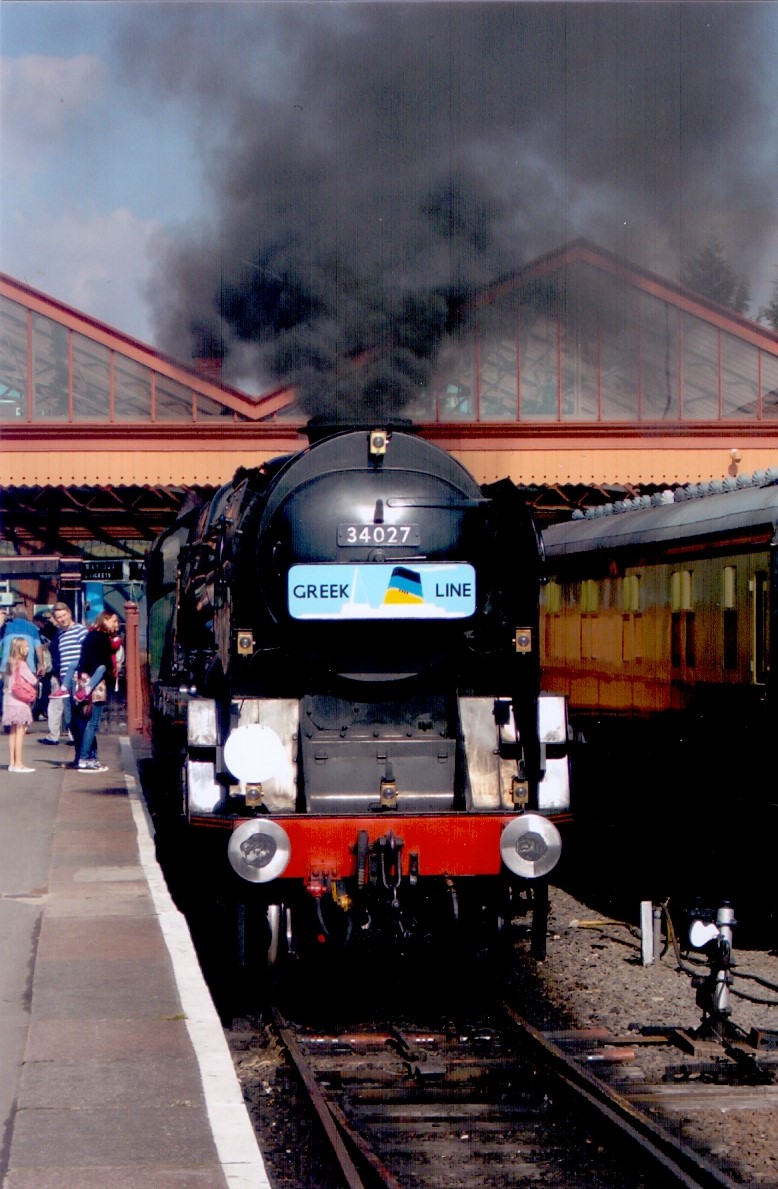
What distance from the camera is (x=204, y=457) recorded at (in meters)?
22.6

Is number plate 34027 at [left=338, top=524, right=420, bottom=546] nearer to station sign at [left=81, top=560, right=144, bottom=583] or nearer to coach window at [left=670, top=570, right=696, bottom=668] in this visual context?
coach window at [left=670, top=570, right=696, bottom=668]

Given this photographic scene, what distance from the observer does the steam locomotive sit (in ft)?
24.5

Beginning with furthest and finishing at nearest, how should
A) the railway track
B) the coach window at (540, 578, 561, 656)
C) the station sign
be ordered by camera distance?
the station sign, the coach window at (540, 578, 561, 656), the railway track

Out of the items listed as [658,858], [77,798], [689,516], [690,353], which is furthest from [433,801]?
[690,353]

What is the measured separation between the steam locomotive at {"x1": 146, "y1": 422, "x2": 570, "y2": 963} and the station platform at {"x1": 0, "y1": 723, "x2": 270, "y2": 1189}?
0.73 meters

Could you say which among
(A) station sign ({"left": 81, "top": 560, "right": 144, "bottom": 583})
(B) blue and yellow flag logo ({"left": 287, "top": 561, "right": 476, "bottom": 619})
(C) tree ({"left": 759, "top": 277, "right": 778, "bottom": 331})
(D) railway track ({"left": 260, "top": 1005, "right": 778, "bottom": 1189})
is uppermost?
(C) tree ({"left": 759, "top": 277, "right": 778, "bottom": 331})

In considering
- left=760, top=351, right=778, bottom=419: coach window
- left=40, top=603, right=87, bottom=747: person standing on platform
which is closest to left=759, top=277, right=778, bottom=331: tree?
left=760, top=351, right=778, bottom=419: coach window

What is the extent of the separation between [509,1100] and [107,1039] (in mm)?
1575

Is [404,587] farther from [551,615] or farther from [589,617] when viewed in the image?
[551,615]

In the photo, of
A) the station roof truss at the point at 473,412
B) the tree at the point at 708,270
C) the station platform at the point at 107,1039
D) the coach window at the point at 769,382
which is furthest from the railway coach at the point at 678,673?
the coach window at the point at 769,382

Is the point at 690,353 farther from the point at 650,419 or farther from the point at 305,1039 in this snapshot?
the point at 305,1039

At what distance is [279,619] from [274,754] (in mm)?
691

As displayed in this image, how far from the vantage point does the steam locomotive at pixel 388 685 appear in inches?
295

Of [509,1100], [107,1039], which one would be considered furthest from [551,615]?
[107,1039]
